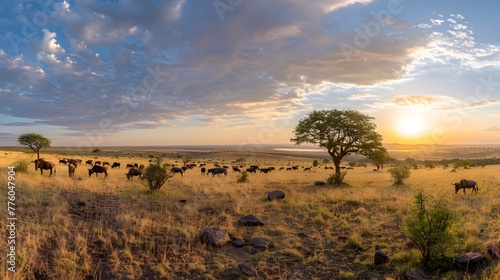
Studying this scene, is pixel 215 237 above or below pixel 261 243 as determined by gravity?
above

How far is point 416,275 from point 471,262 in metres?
A: 1.54

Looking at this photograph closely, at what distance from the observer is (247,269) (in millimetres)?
8609

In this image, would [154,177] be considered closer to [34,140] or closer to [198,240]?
[198,240]

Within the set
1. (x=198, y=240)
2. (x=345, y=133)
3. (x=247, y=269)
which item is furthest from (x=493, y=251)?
(x=345, y=133)

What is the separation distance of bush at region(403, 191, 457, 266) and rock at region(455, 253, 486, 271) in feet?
1.45

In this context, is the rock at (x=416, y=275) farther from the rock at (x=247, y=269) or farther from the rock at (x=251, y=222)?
the rock at (x=251, y=222)

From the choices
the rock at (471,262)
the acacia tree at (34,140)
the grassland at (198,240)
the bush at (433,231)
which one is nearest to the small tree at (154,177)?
the grassland at (198,240)

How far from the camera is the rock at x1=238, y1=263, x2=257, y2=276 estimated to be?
27.5 ft

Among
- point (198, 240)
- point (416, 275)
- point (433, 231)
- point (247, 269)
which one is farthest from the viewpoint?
point (198, 240)

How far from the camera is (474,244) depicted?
8.88 meters

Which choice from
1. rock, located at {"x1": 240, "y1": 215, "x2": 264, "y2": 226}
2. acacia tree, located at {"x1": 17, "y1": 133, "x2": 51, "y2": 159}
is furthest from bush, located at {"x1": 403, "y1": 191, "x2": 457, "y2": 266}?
acacia tree, located at {"x1": 17, "y1": 133, "x2": 51, "y2": 159}

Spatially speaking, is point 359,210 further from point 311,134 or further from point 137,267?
point 311,134

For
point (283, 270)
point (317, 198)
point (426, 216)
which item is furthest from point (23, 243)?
point (317, 198)

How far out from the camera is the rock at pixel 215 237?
1037 centimetres
